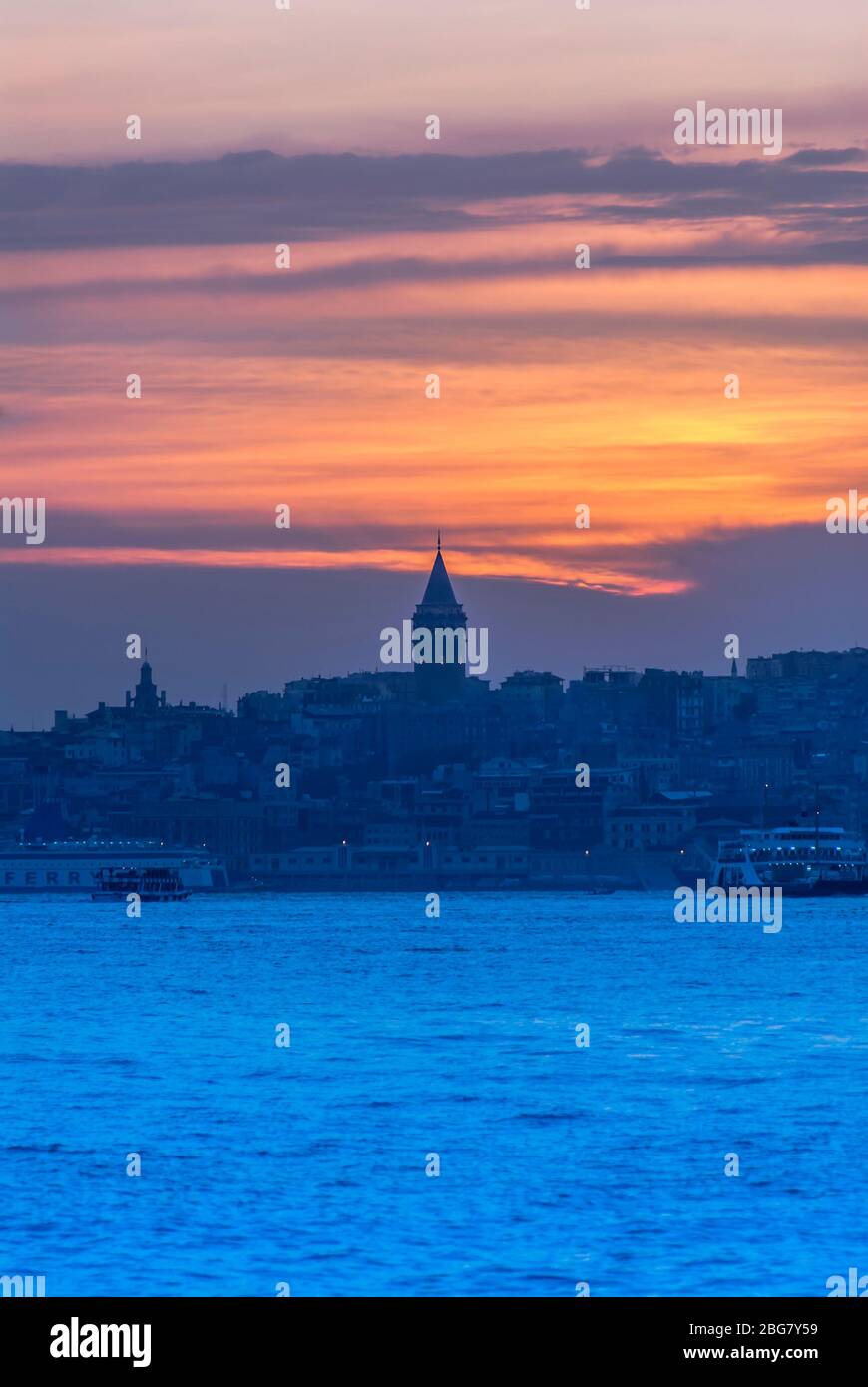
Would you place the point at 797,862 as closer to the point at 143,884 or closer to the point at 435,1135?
the point at 143,884

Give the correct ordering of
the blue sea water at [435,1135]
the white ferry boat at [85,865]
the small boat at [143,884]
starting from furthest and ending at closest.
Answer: the white ferry boat at [85,865] → the small boat at [143,884] → the blue sea water at [435,1135]

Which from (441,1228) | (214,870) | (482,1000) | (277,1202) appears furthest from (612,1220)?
(214,870)

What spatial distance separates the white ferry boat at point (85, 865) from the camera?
125 meters

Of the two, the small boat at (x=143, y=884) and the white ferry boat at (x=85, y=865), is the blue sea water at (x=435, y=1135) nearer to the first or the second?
the small boat at (x=143, y=884)

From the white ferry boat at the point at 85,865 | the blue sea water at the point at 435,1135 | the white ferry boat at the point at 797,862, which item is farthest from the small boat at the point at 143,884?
the blue sea water at the point at 435,1135

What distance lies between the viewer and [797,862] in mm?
112875

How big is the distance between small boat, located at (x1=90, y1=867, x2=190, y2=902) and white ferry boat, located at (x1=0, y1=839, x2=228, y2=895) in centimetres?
571

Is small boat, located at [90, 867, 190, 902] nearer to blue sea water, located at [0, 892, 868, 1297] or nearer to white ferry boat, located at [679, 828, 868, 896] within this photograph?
white ferry boat, located at [679, 828, 868, 896]

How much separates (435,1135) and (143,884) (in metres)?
91.5

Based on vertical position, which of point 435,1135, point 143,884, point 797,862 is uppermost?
point 435,1135

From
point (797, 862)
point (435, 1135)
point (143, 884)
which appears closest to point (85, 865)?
point (143, 884)

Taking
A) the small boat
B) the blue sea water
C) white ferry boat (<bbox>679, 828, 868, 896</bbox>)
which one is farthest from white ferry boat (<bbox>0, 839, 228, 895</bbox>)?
the blue sea water

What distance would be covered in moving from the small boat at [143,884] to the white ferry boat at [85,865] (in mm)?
5713
